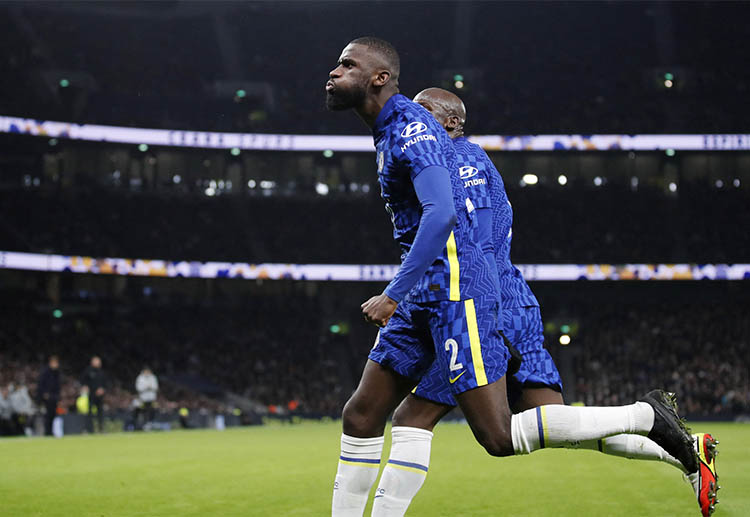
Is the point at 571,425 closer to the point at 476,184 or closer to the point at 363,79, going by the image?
the point at 476,184

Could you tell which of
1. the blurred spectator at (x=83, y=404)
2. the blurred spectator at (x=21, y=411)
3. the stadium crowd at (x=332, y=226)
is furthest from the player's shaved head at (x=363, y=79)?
the stadium crowd at (x=332, y=226)

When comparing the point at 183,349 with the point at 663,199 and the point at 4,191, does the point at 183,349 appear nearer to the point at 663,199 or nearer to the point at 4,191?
the point at 4,191

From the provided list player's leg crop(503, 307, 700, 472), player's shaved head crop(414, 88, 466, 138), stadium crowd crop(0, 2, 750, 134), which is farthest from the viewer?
stadium crowd crop(0, 2, 750, 134)

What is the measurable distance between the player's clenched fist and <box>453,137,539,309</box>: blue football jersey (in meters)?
1.19

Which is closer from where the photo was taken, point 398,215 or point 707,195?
point 398,215

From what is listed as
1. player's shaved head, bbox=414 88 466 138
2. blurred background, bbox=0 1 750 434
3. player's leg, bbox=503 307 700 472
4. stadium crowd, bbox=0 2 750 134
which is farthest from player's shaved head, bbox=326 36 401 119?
stadium crowd, bbox=0 2 750 134

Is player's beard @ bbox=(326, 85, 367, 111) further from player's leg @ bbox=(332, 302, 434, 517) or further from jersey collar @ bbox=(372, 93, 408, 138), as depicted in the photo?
player's leg @ bbox=(332, 302, 434, 517)

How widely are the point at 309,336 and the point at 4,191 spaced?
13543 mm

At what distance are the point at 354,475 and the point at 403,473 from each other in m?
0.25

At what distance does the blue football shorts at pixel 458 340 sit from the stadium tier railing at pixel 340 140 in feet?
99.1

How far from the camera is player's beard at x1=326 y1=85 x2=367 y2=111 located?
14.2 ft

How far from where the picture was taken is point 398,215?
14.2 feet

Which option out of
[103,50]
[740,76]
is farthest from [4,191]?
[740,76]

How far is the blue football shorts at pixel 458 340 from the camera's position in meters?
4.05
